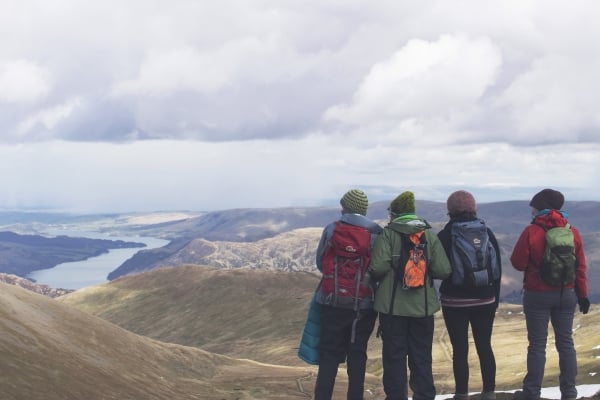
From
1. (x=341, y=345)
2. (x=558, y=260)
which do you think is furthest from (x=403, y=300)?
(x=558, y=260)

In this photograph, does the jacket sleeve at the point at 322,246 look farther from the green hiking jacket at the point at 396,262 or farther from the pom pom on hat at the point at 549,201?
A: the pom pom on hat at the point at 549,201

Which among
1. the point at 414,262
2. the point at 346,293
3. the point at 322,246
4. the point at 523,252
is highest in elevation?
the point at 322,246

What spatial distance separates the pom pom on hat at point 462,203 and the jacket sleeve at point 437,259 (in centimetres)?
98

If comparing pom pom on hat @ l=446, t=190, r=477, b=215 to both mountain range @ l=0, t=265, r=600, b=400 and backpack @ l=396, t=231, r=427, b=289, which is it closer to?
backpack @ l=396, t=231, r=427, b=289

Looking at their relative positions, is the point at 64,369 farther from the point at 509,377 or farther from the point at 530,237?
the point at 509,377

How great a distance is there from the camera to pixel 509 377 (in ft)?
200

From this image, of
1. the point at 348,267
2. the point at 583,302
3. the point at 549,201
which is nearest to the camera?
the point at 348,267

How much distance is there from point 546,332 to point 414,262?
427cm

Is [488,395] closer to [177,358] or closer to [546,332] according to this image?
[546,332]

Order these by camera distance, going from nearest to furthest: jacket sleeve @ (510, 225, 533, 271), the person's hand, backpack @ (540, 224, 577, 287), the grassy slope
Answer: backpack @ (540, 224, 577, 287) < jacket sleeve @ (510, 225, 533, 271) < the person's hand < the grassy slope

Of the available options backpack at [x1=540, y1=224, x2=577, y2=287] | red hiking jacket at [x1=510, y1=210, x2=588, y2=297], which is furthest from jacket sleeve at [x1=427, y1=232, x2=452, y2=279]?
backpack at [x1=540, y1=224, x2=577, y2=287]

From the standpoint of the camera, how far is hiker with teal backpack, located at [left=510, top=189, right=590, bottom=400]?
603 inches

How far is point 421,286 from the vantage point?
15.0 m

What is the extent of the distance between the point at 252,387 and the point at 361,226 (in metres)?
28.6
